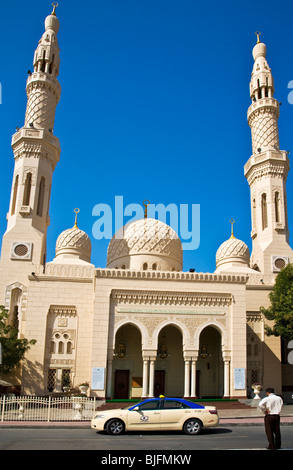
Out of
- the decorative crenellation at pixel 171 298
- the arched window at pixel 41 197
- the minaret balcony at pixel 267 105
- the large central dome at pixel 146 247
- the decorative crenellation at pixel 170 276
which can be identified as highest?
the minaret balcony at pixel 267 105

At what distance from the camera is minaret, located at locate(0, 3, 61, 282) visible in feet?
89.0

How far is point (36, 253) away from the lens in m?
27.2

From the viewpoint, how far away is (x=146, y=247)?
1137 inches

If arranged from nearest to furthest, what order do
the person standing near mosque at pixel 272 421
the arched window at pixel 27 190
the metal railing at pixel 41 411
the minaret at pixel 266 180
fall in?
the person standing near mosque at pixel 272 421
the metal railing at pixel 41 411
the arched window at pixel 27 190
the minaret at pixel 266 180

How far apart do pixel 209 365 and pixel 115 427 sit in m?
14.7

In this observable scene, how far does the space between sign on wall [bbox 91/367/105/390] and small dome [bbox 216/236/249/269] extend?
1325cm

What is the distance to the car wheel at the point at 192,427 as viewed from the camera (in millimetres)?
11781

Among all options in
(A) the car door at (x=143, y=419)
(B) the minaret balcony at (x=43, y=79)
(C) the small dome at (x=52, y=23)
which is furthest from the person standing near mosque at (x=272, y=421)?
(C) the small dome at (x=52, y=23)

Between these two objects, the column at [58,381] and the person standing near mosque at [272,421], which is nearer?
the person standing near mosque at [272,421]

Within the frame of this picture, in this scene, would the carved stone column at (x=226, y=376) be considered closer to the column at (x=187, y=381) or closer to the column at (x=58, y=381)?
the column at (x=187, y=381)

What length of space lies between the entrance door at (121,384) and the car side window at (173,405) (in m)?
13.0

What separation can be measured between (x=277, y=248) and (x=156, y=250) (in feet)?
27.0

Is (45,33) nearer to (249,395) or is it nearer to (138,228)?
(138,228)

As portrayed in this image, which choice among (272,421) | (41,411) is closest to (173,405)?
(272,421)
